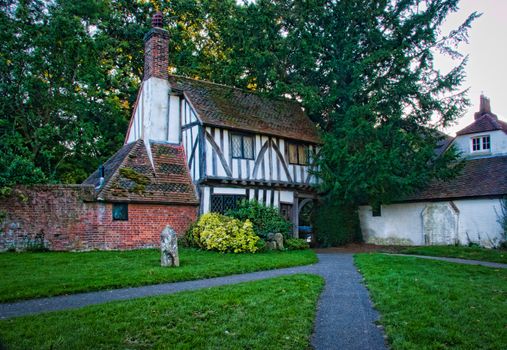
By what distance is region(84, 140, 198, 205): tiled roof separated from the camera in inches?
592

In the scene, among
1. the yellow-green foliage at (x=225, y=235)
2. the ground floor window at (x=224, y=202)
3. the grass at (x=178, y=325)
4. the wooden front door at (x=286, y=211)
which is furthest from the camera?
the wooden front door at (x=286, y=211)

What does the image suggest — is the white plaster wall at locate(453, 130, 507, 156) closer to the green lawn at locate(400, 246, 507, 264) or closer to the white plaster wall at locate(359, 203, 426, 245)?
the white plaster wall at locate(359, 203, 426, 245)

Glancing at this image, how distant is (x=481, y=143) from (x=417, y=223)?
5.57 meters

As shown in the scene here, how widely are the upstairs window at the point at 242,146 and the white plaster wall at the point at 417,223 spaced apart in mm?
7886

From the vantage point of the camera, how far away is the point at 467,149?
21266 millimetres

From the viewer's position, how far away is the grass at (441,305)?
4957 millimetres

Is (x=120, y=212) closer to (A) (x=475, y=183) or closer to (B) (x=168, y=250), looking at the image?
(B) (x=168, y=250)

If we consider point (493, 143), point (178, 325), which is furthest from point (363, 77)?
point (178, 325)

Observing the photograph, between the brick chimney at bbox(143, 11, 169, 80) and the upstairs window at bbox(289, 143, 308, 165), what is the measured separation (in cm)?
702

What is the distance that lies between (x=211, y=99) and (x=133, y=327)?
1482 centimetres

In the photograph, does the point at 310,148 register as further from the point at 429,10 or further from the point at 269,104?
the point at 429,10

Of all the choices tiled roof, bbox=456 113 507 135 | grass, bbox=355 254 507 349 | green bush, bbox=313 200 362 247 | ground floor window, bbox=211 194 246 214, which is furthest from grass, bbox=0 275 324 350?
tiled roof, bbox=456 113 507 135

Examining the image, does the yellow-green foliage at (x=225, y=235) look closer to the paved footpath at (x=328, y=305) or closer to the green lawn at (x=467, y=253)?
the paved footpath at (x=328, y=305)

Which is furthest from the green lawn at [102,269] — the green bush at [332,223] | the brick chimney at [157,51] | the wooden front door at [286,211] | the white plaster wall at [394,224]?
the white plaster wall at [394,224]
